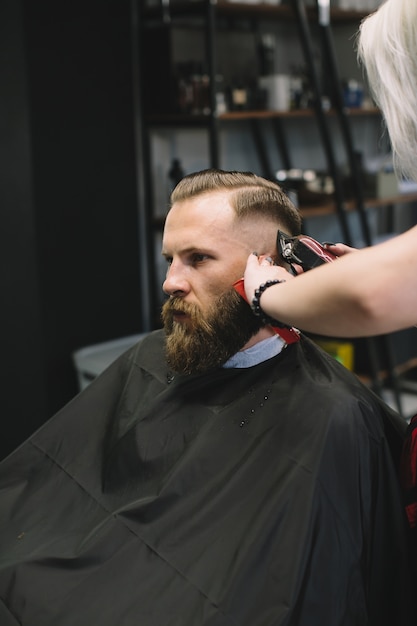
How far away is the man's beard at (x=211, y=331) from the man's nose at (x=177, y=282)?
2 cm

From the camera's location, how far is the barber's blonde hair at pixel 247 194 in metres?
1.67

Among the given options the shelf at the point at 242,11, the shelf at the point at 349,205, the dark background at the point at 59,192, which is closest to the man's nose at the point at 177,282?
the dark background at the point at 59,192

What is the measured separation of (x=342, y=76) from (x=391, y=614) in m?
4.07

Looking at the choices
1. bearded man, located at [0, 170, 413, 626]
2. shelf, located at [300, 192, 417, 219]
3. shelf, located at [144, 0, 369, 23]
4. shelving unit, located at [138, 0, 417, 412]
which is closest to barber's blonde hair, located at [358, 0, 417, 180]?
bearded man, located at [0, 170, 413, 626]

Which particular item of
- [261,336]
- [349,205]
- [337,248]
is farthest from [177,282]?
[349,205]

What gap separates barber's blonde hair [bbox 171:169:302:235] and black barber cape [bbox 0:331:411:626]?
292 millimetres

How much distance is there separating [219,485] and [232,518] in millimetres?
87

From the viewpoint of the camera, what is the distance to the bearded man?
1.39 meters

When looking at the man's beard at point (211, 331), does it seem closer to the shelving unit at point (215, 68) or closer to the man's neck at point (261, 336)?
the man's neck at point (261, 336)

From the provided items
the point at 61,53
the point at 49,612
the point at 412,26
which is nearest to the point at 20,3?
the point at 61,53

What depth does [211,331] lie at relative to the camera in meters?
1.66

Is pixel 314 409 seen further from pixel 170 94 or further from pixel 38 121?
pixel 170 94

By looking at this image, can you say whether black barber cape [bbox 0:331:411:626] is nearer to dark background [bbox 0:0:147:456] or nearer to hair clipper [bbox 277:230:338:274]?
hair clipper [bbox 277:230:338:274]

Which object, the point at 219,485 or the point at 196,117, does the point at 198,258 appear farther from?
the point at 196,117
